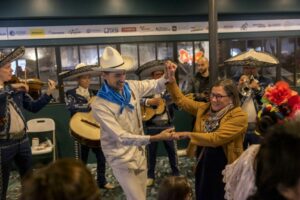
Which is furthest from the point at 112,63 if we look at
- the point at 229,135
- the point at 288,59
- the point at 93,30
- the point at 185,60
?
the point at 288,59

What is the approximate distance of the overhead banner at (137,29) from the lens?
213 inches

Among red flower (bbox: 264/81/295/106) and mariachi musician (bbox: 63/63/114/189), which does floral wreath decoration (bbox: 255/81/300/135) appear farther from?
mariachi musician (bbox: 63/63/114/189)

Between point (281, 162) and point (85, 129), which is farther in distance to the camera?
point (85, 129)

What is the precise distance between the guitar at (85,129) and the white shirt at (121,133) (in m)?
1.38

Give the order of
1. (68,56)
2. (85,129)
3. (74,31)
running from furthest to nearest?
(68,56)
(74,31)
(85,129)

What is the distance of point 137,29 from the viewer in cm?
568

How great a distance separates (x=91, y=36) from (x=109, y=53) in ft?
9.43

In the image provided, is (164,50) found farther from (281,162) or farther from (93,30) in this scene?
(281,162)

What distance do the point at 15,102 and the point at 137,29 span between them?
2929 mm

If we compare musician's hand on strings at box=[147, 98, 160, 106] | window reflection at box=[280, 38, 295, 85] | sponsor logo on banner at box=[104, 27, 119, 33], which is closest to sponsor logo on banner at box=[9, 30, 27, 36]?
sponsor logo on banner at box=[104, 27, 119, 33]

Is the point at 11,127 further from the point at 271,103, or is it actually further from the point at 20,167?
the point at 271,103

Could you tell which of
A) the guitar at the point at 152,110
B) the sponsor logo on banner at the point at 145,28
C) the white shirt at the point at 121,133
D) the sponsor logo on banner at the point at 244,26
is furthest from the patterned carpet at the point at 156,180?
the sponsor logo on banner at the point at 244,26

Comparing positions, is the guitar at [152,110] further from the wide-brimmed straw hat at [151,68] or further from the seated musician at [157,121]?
the wide-brimmed straw hat at [151,68]

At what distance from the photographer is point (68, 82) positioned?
18.3ft
